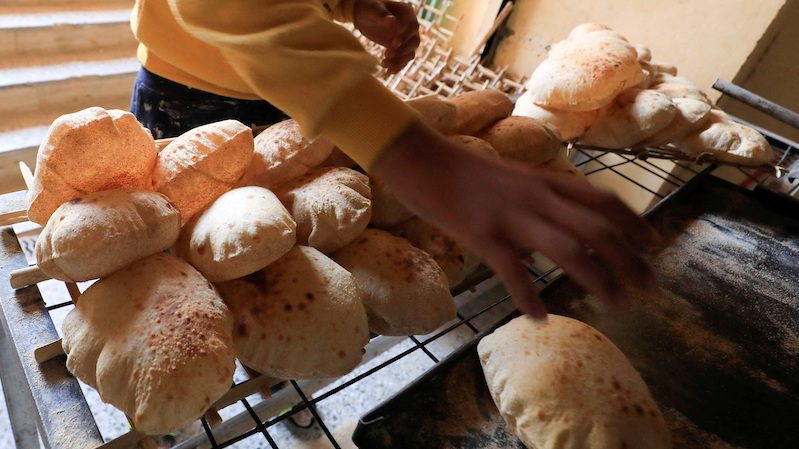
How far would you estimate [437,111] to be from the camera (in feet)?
3.85

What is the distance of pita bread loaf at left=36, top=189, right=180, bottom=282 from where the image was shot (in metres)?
0.68

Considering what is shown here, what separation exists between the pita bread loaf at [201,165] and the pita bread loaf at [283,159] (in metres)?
0.05

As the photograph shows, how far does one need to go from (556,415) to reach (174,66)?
1130mm

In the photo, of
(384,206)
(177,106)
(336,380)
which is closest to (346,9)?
(177,106)

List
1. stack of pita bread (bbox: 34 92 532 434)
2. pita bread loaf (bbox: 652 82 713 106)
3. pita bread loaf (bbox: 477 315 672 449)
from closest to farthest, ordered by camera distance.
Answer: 1. stack of pita bread (bbox: 34 92 532 434)
2. pita bread loaf (bbox: 477 315 672 449)
3. pita bread loaf (bbox: 652 82 713 106)

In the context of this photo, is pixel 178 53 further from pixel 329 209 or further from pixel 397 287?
pixel 397 287

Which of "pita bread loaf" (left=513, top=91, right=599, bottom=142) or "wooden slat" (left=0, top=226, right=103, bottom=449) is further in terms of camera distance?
"pita bread loaf" (left=513, top=91, right=599, bottom=142)

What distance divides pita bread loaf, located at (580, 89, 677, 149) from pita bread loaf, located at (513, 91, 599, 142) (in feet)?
0.11

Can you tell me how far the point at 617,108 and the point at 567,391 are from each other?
4.05 ft

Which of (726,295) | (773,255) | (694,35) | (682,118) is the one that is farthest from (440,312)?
(694,35)

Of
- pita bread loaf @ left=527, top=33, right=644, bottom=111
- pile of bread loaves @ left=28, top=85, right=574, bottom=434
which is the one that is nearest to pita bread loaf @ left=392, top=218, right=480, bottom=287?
pile of bread loaves @ left=28, top=85, right=574, bottom=434

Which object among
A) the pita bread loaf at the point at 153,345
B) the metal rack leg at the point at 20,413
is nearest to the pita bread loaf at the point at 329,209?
the pita bread loaf at the point at 153,345

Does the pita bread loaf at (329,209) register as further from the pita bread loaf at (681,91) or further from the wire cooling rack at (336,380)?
the pita bread loaf at (681,91)

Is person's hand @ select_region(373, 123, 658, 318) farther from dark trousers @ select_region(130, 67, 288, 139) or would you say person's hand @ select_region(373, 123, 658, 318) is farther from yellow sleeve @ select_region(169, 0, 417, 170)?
dark trousers @ select_region(130, 67, 288, 139)
